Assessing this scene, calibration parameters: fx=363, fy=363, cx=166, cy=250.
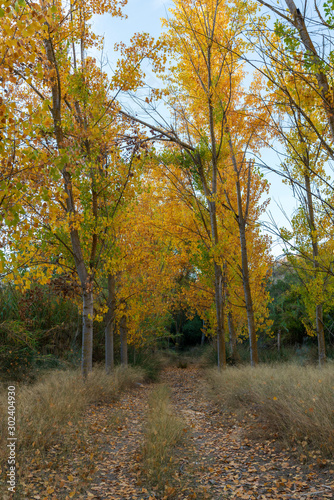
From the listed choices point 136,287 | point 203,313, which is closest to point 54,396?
point 136,287

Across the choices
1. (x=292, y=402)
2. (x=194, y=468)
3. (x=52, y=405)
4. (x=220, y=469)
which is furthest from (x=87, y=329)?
(x=292, y=402)

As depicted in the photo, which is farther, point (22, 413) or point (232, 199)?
point (232, 199)

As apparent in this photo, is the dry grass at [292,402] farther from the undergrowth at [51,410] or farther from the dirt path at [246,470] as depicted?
the undergrowth at [51,410]

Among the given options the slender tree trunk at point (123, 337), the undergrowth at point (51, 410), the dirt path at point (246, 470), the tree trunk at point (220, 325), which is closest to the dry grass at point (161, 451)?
the dirt path at point (246, 470)

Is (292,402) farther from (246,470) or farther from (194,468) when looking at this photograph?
(194,468)

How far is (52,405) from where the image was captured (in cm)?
569

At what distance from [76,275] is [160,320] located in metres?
6.73

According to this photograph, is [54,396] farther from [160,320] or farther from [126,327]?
[160,320]

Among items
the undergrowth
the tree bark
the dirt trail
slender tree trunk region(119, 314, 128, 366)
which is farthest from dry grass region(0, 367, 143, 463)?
slender tree trunk region(119, 314, 128, 366)

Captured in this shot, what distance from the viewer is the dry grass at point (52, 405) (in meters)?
4.62

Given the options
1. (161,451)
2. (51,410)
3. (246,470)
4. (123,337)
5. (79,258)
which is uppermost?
(79,258)

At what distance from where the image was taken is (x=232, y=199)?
45.9ft

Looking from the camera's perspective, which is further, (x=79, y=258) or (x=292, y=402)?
(x=79, y=258)

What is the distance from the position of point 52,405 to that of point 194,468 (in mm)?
2499
